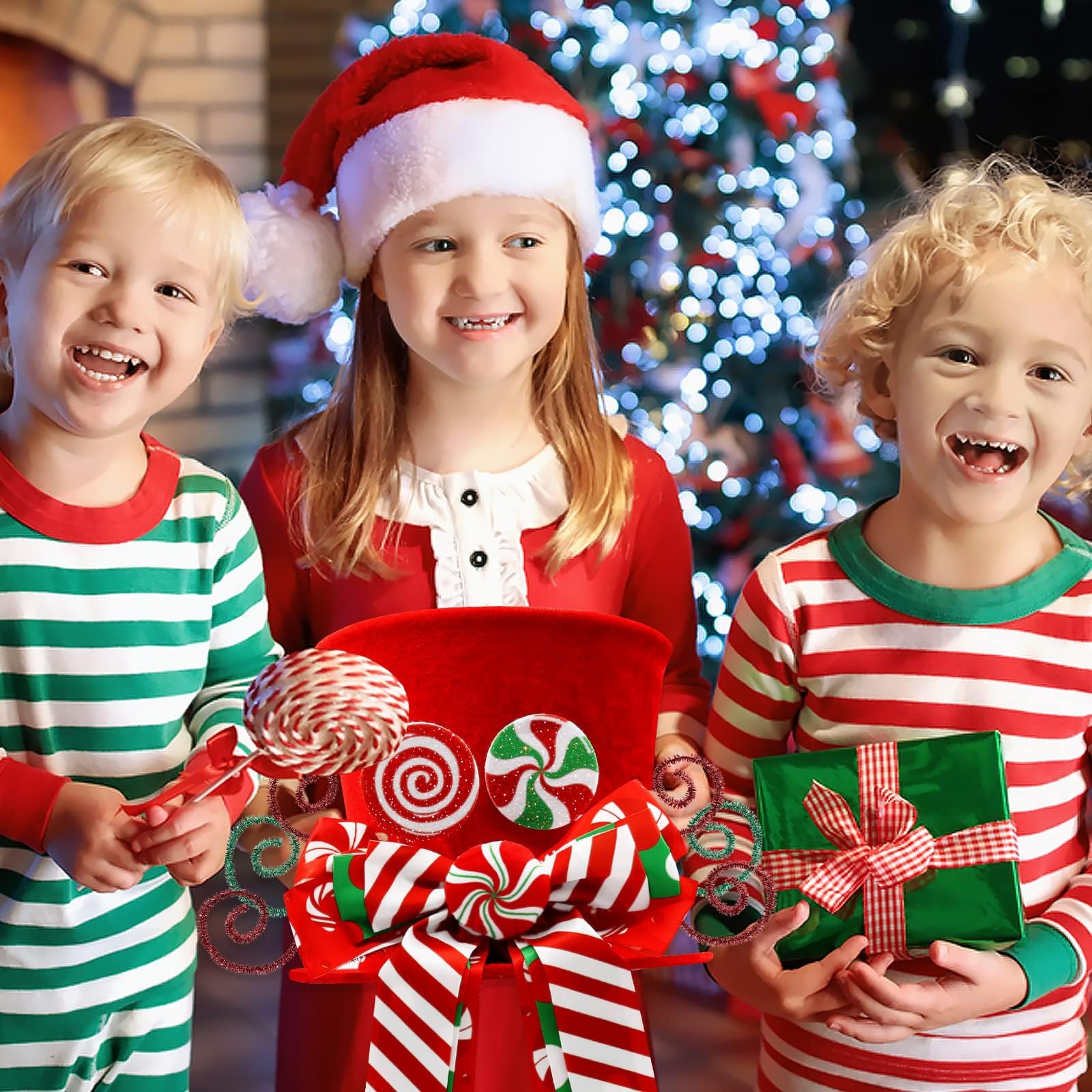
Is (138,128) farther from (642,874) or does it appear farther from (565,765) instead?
(642,874)

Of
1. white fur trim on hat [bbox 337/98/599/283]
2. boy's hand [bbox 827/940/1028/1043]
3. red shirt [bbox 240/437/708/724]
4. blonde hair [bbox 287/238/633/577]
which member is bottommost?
boy's hand [bbox 827/940/1028/1043]

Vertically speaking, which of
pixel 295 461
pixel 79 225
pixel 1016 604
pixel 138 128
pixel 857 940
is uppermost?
pixel 138 128

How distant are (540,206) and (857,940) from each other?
0.84m

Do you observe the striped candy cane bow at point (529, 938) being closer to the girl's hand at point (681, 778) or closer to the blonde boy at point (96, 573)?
the girl's hand at point (681, 778)

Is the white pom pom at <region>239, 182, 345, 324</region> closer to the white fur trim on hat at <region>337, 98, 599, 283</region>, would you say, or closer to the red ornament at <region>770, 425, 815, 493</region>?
the white fur trim on hat at <region>337, 98, 599, 283</region>

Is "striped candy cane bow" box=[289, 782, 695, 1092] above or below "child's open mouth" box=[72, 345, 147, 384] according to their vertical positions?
below

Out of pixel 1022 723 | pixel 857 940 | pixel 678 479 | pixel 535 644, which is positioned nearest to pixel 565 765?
pixel 535 644

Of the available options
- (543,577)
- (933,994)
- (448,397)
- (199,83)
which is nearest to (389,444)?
(448,397)

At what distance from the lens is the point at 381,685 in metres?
0.95

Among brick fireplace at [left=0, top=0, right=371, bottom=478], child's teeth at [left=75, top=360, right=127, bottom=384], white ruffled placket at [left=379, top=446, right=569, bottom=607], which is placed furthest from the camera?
brick fireplace at [left=0, top=0, right=371, bottom=478]

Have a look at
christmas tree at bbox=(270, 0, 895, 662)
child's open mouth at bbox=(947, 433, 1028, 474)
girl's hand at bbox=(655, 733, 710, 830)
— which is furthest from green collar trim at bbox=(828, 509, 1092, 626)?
christmas tree at bbox=(270, 0, 895, 662)

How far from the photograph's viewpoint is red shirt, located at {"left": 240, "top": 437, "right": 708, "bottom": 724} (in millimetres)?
1427

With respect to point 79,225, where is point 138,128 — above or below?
above

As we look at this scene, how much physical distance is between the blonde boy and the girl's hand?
Result: 1.24 feet
